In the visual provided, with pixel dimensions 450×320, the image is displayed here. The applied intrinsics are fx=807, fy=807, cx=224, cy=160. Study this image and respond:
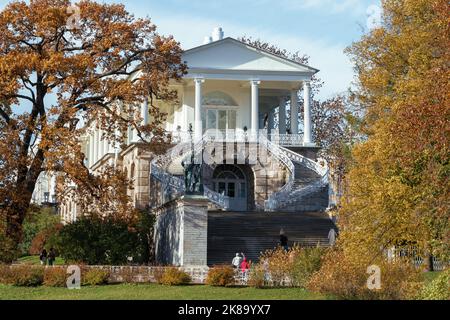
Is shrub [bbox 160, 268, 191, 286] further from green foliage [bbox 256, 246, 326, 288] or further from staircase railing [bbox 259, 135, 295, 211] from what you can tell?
staircase railing [bbox 259, 135, 295, 211]

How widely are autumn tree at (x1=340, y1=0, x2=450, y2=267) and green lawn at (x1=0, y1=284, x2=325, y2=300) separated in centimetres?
286

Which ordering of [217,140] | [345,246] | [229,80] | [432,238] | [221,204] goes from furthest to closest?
1. [229,80]
2. [217,140]
3. [221,204]
4. [345,246]
5. [432,238]

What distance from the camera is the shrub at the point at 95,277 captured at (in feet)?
89.7

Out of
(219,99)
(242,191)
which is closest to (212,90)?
(219,99)

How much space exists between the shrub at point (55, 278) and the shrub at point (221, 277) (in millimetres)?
4898

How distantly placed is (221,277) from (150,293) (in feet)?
9.77

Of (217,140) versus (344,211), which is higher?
(217,140)

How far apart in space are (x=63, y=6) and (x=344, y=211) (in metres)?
13.9

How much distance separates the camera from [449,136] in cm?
2080

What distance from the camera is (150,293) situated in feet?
81.1

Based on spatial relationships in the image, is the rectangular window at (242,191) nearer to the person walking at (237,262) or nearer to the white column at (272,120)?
the white column at (272,120)
